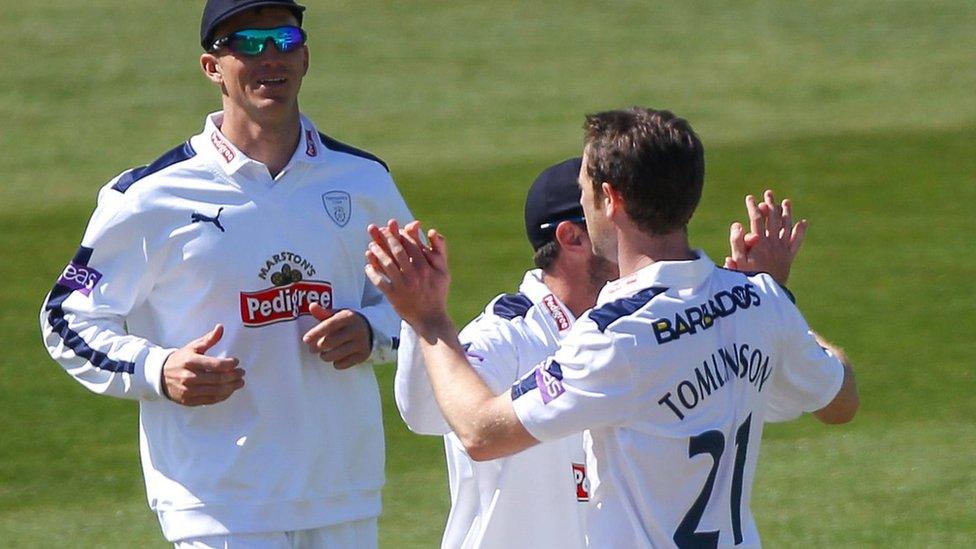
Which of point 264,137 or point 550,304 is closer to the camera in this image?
point 550,304

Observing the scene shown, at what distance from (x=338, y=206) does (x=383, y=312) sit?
351mm

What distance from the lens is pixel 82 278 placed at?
16.4 feet

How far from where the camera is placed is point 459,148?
16.3 meters

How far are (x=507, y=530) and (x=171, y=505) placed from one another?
1.10 m

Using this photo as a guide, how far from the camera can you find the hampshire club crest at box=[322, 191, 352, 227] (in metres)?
5.09

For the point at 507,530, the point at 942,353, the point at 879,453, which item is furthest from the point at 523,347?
the point at 942,353

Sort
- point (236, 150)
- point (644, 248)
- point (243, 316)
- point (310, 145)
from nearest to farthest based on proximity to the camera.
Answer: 1. point (644, 248)
2. point (243, 316)
3. point (236, 150)
4. point (310, 145)

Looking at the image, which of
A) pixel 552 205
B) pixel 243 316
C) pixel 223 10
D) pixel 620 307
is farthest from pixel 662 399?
pixel 223 10

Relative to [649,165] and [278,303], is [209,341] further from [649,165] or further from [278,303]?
[649,165]

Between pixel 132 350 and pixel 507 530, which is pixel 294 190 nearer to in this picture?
pixel 132 350

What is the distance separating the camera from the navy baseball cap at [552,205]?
468cm

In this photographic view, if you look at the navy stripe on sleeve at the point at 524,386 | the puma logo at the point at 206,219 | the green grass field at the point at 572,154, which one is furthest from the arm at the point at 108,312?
the green grass field at the point at 572,154

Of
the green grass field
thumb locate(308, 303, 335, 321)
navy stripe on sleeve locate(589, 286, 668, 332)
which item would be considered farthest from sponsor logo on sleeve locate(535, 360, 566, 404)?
the green grass field

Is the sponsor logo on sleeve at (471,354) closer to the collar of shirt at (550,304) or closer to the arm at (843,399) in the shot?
the collar of shirt at (550,304)
